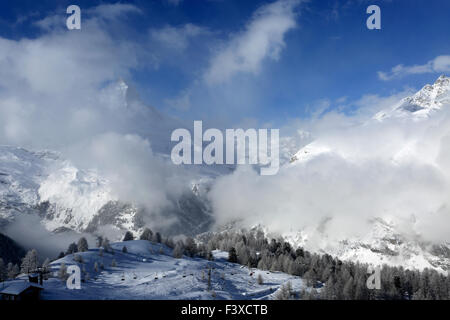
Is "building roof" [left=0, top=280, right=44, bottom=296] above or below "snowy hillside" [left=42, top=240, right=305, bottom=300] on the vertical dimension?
above

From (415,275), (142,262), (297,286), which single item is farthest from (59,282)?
(415,275)

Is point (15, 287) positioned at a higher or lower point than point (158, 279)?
higher

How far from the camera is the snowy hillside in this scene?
398ft

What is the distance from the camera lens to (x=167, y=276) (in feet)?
484

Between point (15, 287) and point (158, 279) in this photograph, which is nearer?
point (15, 287)

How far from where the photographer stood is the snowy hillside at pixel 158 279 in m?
121

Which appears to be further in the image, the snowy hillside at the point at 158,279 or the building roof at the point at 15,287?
the snowy hillside at the point at 158,279

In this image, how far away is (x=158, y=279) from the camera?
143 m

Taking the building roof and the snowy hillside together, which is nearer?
the building roof

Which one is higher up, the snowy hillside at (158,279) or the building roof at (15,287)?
the building roof at (15,287)
